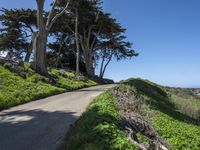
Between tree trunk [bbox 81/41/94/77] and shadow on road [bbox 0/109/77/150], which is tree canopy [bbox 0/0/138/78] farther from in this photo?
shadow on road [bbox 0/109/77/150]

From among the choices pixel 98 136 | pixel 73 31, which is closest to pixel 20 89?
pixel 98 136

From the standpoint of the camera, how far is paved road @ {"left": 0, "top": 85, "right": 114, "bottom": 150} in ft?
24.1

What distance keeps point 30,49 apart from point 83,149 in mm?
33648

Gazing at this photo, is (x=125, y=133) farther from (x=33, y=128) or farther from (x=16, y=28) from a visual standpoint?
(x=16, y=28)

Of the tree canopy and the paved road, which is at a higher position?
the tree canopy

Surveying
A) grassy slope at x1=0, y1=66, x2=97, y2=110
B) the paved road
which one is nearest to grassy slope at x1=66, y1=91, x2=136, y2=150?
the paved road

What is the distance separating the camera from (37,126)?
9133 mm

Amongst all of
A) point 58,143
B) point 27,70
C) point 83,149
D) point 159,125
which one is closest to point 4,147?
point 58,143

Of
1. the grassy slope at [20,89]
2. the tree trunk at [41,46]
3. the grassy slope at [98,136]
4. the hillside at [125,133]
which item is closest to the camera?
the grassy slope at [98,136]

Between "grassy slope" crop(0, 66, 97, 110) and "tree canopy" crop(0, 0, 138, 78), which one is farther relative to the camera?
"tree canopy" crop(0, 0, 138, 78)

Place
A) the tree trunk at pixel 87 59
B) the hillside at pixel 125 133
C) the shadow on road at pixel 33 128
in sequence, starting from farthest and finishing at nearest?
1. the tree trunk at pixel 87 59
2. the shadow on road at pixel 33 128
3. the hillside at pixel 125 133

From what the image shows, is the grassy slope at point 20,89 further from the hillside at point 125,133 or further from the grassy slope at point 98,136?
the grassy slope at point 98,136

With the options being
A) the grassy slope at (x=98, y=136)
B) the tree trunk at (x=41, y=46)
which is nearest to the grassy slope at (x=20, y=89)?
the tree trunk at (x=41, y=46)

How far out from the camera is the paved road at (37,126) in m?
7.33
